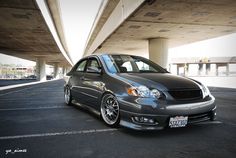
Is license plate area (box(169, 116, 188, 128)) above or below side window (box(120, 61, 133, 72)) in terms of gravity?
below

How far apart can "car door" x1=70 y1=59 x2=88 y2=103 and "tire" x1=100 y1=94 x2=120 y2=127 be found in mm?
1046

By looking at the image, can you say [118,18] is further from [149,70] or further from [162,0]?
[149,70]

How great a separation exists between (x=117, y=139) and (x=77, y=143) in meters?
0.67

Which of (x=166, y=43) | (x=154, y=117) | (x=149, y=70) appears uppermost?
(x=166, y=43)

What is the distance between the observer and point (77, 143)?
3.41m

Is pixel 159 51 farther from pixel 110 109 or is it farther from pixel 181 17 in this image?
pixel 110 109

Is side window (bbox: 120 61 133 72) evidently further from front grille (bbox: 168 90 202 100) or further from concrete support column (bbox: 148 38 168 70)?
concrete support column (bbox: 148 38 168 70)

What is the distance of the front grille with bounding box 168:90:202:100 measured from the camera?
3.66 metres

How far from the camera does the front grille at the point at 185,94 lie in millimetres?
3656

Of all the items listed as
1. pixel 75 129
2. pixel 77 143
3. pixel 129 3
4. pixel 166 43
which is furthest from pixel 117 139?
pixel 166 43

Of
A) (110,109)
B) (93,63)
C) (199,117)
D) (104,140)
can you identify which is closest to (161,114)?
(199,117)

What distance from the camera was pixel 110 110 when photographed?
14.2 feet

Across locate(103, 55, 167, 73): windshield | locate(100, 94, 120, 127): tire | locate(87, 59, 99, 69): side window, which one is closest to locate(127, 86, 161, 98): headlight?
locate(100, 94, 120, 127): tire

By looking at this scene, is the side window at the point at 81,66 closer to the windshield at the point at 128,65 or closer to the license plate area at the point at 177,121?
the windshield at the point at 128,65
